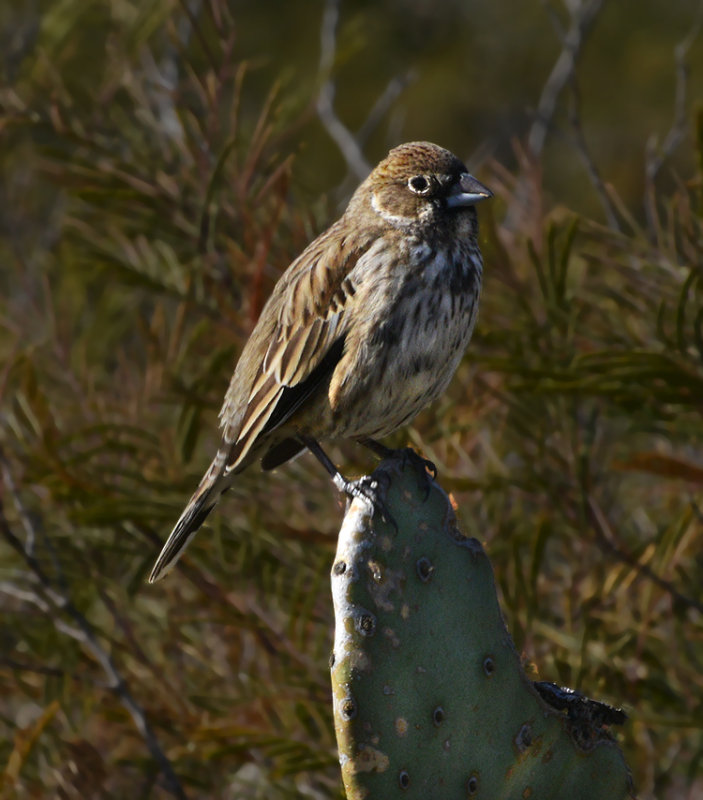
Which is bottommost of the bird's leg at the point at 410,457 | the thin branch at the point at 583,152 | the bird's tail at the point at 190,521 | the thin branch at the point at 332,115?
the bird's tail at the point at 190,521

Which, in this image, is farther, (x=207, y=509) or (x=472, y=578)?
(x=207, y=509)

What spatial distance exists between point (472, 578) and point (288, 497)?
6.25 ft

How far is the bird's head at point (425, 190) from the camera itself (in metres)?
3.40

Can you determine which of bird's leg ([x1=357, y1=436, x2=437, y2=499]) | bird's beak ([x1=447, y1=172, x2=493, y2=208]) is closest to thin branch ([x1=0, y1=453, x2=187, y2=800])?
bird's leg ([x1=357, y1=436, x2=437, y2=499])

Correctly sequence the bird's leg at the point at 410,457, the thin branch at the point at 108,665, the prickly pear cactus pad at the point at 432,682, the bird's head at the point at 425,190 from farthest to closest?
the thin branch at the point at 108,665 < the bird's head at the point at 425,190 < the bird's leg at the point at 410,457 < the prickly pear cactus pad at the point at 432,682

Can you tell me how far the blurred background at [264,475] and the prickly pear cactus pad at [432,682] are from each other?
976 mm

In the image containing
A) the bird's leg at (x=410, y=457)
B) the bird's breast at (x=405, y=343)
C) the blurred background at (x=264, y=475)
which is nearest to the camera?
the bird's leg at (x=410, y=457)

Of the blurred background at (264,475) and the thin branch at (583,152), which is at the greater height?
the thin branch at (583,152)

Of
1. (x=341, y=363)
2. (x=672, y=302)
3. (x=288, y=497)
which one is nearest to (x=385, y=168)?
(x=341, y=363)

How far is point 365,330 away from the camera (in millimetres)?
3199

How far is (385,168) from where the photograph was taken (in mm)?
3547

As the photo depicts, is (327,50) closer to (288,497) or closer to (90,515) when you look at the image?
(288,497)

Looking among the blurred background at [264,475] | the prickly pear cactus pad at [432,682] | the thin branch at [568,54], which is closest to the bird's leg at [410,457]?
the prickly pear cactus pad at [432,682]

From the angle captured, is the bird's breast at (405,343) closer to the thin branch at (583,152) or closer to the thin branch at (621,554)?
the thin branch at (583,152)
